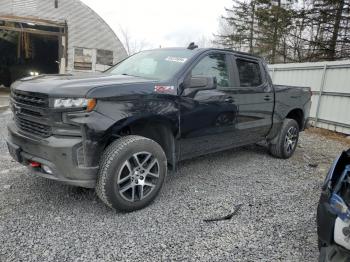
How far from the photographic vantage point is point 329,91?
9.06 metres

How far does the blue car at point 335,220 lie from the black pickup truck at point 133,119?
1.77m

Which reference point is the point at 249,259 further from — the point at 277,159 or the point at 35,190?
the point at 277,159

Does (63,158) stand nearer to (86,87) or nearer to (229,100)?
(86,87)

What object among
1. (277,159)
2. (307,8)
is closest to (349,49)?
(307,8)

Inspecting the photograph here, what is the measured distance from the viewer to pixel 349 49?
46.5ft

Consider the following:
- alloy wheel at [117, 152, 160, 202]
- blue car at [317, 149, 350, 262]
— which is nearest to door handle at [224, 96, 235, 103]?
alloy wheel at [117, 152, 160, 202]

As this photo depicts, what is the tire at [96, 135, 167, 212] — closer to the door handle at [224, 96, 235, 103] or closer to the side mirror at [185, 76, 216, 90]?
the side mirror at [185, 76, 216, 90]

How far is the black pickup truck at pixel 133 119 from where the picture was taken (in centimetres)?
284

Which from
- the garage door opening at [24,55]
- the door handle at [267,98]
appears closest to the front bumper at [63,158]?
the door handle at [267,98]

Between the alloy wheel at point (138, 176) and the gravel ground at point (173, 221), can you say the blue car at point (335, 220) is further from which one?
the alloy wheel at point (138, 176)

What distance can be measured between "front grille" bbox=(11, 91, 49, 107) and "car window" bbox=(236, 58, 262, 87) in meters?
2.90

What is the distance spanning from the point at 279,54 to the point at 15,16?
14723mm

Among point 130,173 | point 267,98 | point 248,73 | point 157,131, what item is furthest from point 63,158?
point 267,98

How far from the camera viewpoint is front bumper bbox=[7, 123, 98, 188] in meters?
2.81
